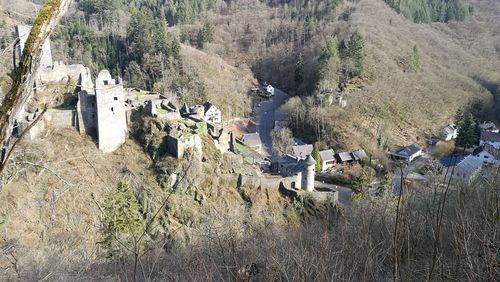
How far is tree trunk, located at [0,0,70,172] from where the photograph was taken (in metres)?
1.83

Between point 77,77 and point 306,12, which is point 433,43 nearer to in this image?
point 306,12

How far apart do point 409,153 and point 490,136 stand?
6.64 metres

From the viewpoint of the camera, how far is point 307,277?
12.4ft

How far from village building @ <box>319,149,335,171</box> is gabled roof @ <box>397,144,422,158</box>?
473 centimetres

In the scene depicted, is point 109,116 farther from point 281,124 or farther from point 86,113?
point 281,124

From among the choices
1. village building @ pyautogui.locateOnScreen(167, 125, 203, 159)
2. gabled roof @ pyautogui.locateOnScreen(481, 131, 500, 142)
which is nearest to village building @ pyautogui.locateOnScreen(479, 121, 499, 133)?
gabled roof @ pyautogui.locateOnScreen(481, 131, 500, 142)

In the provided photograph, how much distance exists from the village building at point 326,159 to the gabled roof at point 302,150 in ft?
3.22

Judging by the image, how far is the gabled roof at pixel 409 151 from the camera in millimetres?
27703

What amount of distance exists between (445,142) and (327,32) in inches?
814

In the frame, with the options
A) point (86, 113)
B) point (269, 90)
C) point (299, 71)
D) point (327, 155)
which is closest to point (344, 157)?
point (327, 155)

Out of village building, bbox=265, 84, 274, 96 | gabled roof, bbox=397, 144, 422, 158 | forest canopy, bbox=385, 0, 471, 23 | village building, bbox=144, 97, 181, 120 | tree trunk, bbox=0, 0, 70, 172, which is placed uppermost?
forest canopy, bbox=385, 0, 471, 23

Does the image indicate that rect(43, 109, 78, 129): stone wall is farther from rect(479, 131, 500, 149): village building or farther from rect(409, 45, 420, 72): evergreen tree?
rect(409, 45, 420, 72): evergreen tree

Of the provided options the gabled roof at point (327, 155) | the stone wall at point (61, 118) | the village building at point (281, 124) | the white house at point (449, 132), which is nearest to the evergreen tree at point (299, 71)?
the village building at point (281, 124)

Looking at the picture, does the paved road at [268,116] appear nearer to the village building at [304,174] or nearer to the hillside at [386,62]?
the hillside at [386,62]
